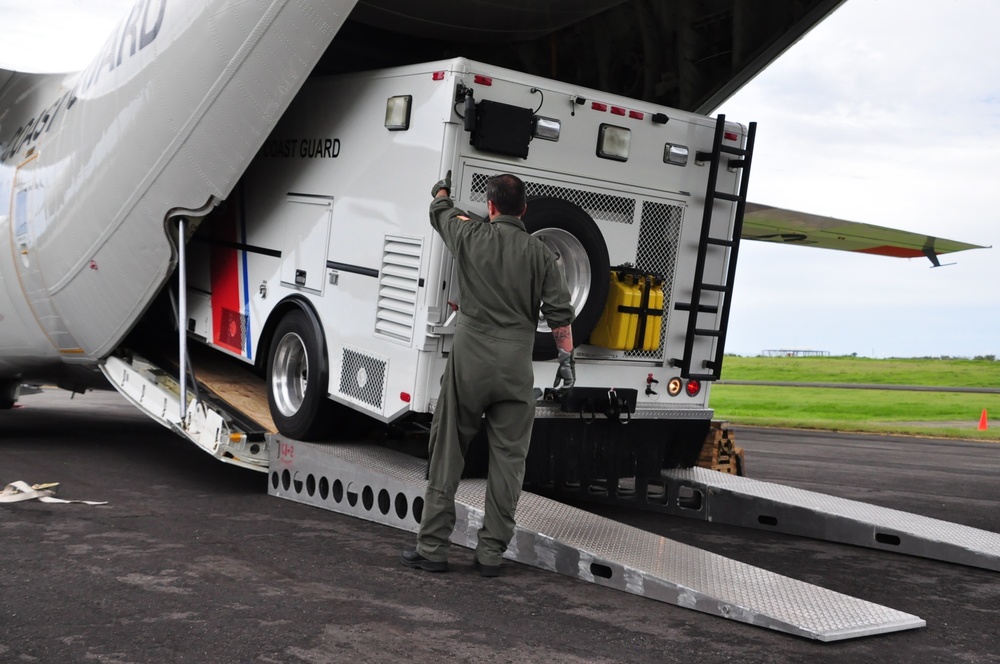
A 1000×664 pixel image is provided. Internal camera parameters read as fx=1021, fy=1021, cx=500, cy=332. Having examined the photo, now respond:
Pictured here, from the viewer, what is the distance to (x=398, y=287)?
6.51 meters

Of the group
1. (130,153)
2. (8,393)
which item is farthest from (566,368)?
(8,393)

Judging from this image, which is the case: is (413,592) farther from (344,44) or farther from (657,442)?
(344,44)

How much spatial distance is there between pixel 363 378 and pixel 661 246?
2.32 metres

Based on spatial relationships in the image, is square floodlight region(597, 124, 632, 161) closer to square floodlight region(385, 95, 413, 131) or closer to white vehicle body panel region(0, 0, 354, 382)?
square floodlight region(385, 95, 413, 131)

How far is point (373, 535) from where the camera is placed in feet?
20.9

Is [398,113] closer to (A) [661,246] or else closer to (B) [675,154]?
(B) [675,154]

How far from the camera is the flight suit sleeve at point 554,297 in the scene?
5504 millimetres

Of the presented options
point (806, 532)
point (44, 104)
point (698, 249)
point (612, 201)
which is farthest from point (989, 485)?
Result: point (44, 104)

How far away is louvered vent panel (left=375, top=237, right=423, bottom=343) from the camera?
6.38 metres

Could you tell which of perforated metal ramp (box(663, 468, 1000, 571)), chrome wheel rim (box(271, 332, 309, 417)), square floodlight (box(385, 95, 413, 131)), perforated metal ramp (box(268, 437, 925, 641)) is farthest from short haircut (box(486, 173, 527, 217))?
perforated metal ramp (box(663, 468, 1000, 571))

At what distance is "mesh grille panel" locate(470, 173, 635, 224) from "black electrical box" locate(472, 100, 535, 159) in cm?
20

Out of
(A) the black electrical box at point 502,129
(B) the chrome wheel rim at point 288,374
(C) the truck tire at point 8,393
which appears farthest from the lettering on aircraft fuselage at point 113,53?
(C) the truck tire at point 8,393

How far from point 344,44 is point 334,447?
314 centimetres

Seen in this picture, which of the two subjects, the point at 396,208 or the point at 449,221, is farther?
the point at 396,208
